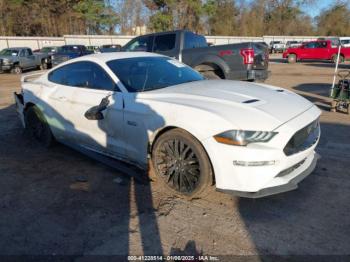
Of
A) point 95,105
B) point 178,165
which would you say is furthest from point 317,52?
point 178,165

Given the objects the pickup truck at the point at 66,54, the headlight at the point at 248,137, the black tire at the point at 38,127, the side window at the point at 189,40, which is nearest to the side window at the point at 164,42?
the side window at the point at 189,40

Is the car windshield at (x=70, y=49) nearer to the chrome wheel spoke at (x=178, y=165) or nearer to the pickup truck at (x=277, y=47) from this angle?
the chrome wheel spoke at (x=178, y=165)

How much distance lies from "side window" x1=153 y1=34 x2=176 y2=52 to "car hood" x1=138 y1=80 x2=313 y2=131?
5.61 metres

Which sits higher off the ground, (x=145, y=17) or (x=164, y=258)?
(x=145, y=17)

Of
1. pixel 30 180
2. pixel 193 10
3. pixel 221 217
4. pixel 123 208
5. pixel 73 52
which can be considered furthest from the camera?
pixel 193 10

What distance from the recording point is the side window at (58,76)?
4.93 metres

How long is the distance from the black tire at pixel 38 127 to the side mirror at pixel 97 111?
1.35m

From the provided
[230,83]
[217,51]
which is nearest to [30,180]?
[230,83]

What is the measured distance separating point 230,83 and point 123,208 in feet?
6.93

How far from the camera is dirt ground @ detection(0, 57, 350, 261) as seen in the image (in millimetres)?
2779

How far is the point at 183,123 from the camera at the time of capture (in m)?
3.29

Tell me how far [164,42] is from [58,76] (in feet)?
16.9

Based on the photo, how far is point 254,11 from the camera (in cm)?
6341

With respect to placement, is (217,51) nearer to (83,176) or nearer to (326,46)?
(83,176)
